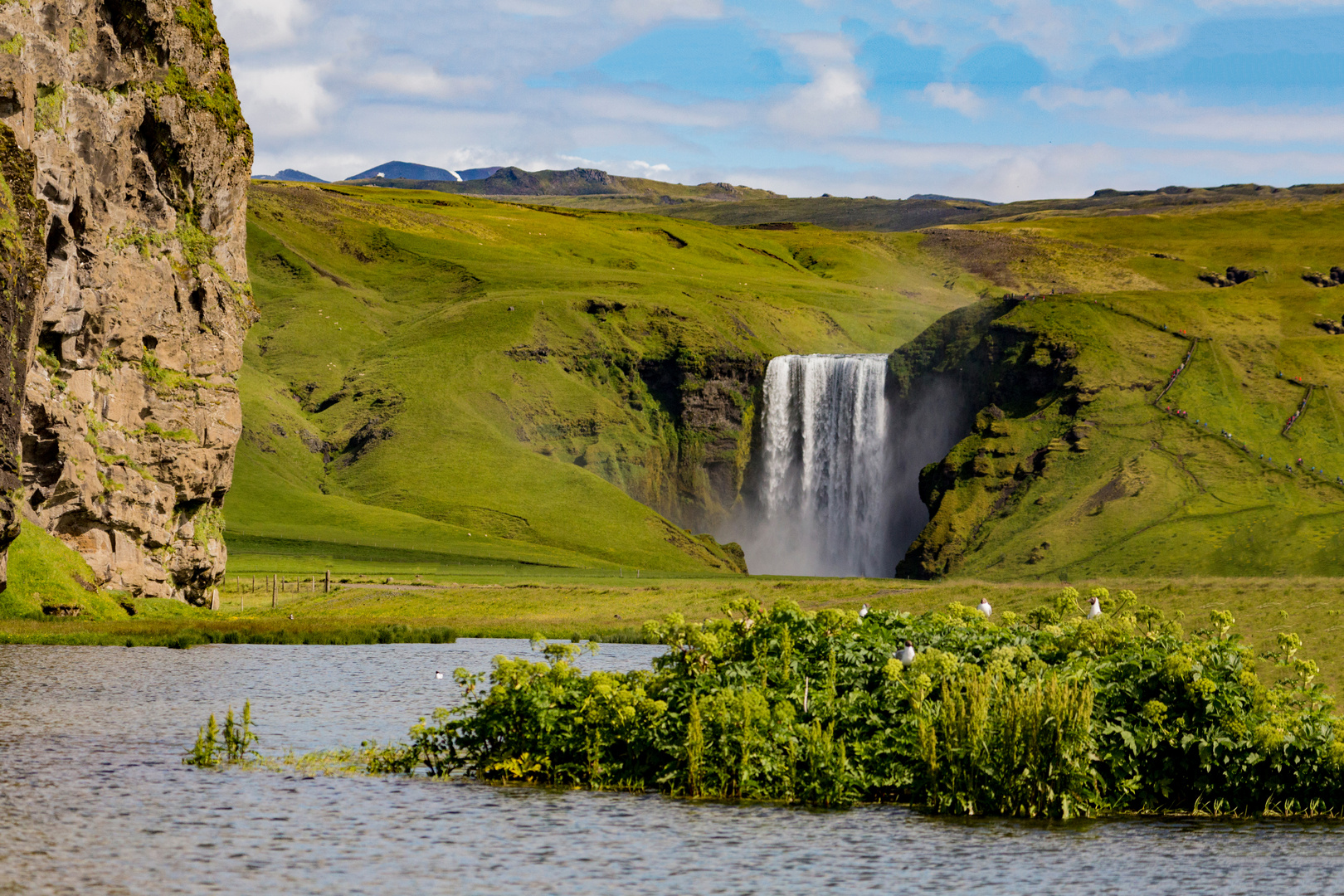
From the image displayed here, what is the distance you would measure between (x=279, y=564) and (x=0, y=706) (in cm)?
8237

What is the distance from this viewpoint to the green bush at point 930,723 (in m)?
26.6

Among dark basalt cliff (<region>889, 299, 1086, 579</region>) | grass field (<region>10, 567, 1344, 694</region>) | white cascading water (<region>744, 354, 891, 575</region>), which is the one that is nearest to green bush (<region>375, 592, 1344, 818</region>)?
grass field (<region>10, 567, 1344, 694</region>)

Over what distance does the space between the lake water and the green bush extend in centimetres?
80

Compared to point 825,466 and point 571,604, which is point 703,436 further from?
point 571,604

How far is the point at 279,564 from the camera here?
4648 inches

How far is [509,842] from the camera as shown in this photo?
2388cm

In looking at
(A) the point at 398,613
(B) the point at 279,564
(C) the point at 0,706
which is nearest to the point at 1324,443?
(A) the point at 398,613

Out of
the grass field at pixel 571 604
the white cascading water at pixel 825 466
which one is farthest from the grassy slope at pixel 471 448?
the grass field at pixel 571 604

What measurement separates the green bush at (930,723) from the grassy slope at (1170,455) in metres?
79.8

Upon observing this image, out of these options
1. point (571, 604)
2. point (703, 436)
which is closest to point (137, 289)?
point (571, 604)

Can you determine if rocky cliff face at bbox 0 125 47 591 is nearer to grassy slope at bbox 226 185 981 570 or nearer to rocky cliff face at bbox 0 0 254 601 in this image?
rocky cliff face at bbox 0 0 254 601

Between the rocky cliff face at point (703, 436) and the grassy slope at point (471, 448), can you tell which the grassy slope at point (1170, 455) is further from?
the rocky cliff face at point (703, 436)

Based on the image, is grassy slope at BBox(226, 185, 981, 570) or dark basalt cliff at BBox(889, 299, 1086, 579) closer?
dark basalt cliff at BBox(889, 299, 1086, 579)

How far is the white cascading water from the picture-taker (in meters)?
158
